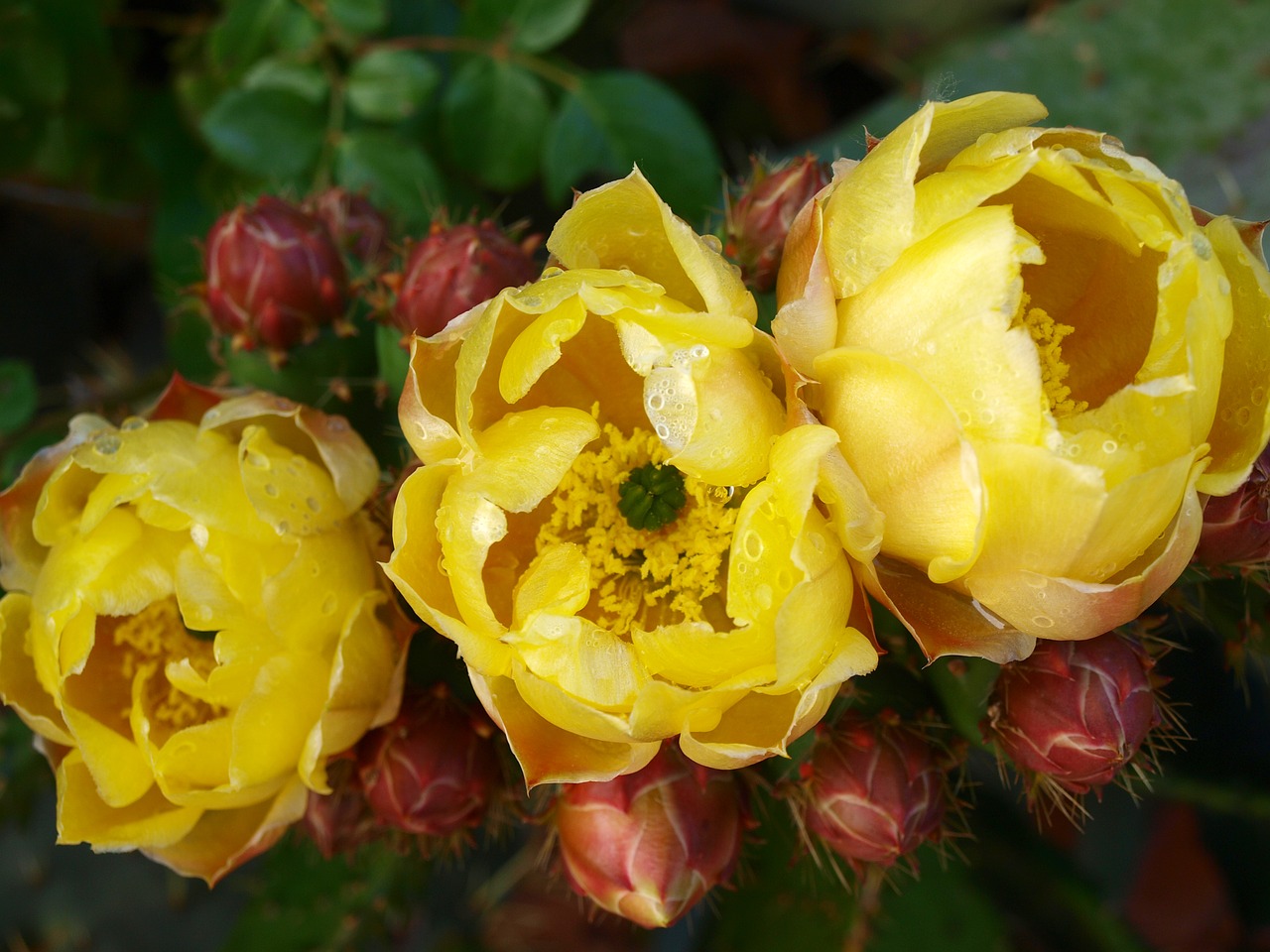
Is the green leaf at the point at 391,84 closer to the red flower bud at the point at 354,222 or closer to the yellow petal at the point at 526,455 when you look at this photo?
the red flower bud at the point at 354,222

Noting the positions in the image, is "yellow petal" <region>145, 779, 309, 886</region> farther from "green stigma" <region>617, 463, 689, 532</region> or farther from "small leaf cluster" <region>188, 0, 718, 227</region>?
"small leaf cluster" <region>188, 0, 718, 227</region>

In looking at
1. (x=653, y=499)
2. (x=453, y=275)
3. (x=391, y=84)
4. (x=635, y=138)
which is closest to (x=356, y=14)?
(x=391, y=84)

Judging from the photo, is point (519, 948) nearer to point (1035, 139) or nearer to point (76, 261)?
point (76, 261)

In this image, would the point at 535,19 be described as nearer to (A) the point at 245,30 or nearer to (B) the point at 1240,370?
(A) the point at 245,30

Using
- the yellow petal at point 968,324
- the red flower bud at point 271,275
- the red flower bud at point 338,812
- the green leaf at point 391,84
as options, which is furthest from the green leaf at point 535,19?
the red flower bud at point 338,812

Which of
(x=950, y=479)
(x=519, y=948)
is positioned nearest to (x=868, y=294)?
(x=950, y=479)
